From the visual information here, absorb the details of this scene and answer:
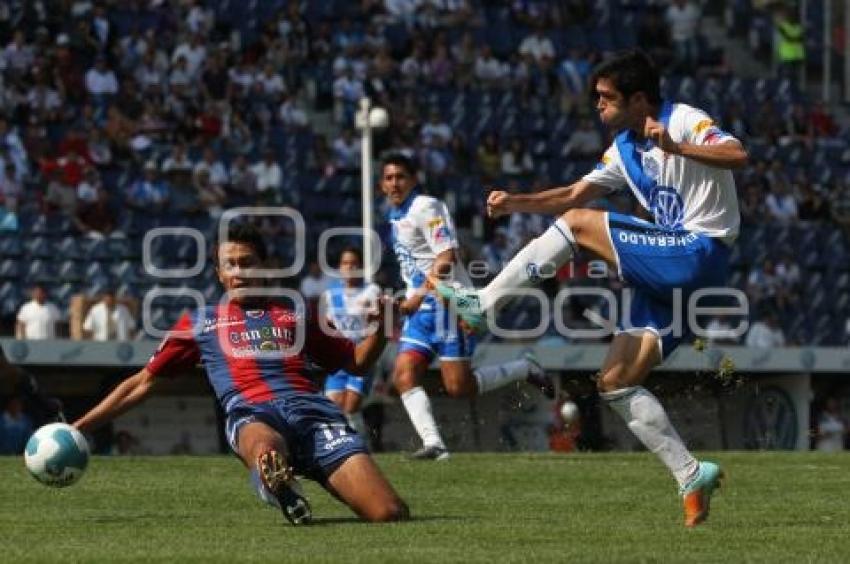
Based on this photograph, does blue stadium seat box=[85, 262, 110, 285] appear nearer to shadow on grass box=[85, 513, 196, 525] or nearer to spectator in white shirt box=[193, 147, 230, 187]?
spectator in white shirt box=[193, 147, 230, 187]

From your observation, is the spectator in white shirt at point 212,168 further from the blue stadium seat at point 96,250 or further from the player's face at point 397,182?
the player's face at point 397,182

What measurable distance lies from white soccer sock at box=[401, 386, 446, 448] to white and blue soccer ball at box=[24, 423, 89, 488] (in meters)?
6.66

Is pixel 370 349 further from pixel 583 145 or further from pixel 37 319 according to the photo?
pixel 583 145

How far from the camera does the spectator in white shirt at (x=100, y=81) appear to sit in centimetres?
3122

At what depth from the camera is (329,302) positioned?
2138 cm

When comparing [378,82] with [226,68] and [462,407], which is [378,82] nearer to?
[226,68]

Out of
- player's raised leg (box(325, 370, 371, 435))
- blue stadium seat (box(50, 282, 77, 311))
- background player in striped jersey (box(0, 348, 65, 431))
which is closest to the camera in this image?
background player in striped jersey (box(0, 348, 65, 431))

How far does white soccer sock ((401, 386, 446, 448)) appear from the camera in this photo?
18094 mm

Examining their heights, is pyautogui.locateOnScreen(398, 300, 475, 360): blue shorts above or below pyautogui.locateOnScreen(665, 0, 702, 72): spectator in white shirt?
below

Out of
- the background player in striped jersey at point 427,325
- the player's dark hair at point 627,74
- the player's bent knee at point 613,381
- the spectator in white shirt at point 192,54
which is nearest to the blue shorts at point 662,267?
the player's bent knee at point 613,381

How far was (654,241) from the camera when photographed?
37.6 ft

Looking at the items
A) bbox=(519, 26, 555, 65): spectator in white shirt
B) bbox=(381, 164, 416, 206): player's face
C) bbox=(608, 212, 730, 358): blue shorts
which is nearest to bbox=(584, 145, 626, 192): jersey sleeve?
bbox=(608, 212, 730, 358): blue shorts

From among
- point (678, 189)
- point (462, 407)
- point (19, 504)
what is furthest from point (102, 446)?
point (678, 189)

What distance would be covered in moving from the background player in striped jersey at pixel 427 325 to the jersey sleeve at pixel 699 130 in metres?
5.98
